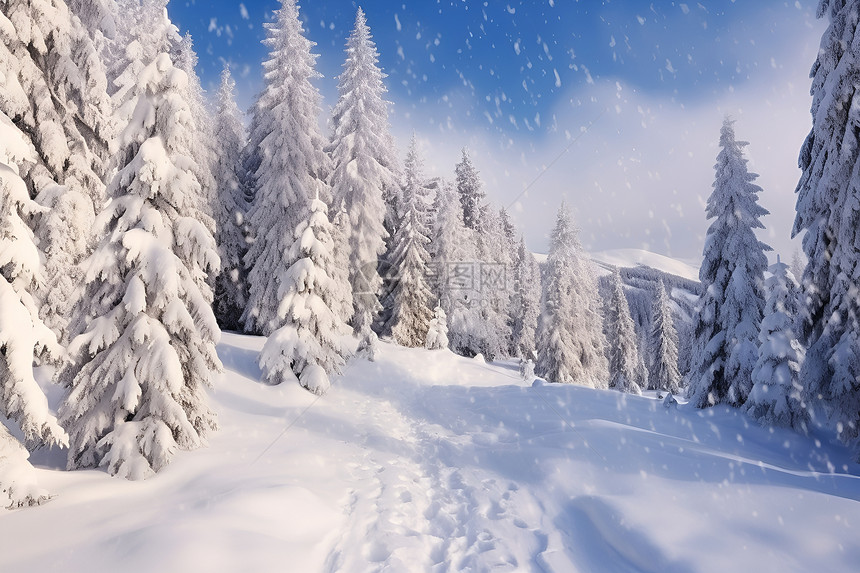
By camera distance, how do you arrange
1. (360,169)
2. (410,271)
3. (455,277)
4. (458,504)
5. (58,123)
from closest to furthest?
(458,504) < (58,123) < (360,169) < (410,271) < (455,277)

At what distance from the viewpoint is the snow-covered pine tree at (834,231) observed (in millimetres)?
9672

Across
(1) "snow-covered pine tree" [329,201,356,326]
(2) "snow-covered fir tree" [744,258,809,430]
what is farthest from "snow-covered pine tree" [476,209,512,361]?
(2) "snow-covered fir tree" [744,258,809,430]

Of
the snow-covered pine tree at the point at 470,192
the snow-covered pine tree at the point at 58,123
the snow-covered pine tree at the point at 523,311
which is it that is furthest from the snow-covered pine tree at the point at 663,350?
the snow-covered pine tree at the point at 58,123

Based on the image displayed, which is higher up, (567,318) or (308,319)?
(567,318)

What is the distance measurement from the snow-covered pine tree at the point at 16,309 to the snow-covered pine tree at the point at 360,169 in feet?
65.6

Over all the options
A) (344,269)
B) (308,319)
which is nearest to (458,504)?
(308,319)

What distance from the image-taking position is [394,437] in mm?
11406

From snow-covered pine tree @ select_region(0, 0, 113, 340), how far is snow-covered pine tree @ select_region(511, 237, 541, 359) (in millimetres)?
35347

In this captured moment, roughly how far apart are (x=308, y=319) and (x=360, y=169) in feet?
44.1

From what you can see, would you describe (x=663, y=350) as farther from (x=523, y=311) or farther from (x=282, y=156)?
(x=282, y=156)

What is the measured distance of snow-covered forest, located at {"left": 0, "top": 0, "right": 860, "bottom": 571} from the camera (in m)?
5.37

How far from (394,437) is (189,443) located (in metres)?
4.65

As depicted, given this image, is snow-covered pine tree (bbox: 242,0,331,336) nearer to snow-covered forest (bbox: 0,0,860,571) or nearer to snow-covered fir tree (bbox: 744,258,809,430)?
snow-covered forest (bbox: 0,0,860,571)

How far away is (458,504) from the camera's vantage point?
23.5 feet
